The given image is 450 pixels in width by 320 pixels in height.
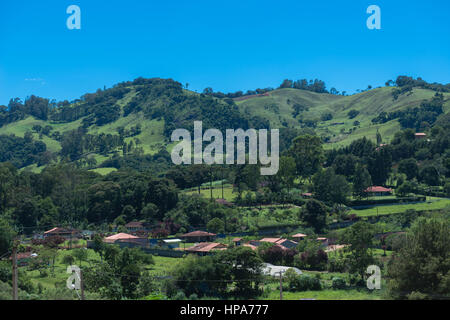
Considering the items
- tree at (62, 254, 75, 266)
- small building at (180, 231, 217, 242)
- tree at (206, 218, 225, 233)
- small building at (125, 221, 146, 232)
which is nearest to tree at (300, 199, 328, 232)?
tree at (206, 218, 225, 233)

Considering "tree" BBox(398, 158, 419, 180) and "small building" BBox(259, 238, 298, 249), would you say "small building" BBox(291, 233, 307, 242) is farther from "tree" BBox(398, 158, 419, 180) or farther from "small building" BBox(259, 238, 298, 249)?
"tree" BBox(398, 158, 419, 180)

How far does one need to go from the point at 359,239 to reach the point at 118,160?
69099 millimetres

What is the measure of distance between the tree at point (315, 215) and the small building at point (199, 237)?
8900 mm

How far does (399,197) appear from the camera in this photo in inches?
1976

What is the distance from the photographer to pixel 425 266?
66.9ft

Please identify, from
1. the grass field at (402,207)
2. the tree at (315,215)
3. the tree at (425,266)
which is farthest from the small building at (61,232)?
the tree at (425,266)

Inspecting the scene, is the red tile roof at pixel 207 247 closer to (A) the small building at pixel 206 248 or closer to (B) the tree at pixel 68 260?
(A) the small building at pixel 206 248

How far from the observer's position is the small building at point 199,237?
1572 inches

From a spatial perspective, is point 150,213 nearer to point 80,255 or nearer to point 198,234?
point 198,234

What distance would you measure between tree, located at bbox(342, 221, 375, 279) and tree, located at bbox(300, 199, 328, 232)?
12128mm

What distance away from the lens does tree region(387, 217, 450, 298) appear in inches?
790

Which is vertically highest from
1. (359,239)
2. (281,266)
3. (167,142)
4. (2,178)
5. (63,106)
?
(63,106)
